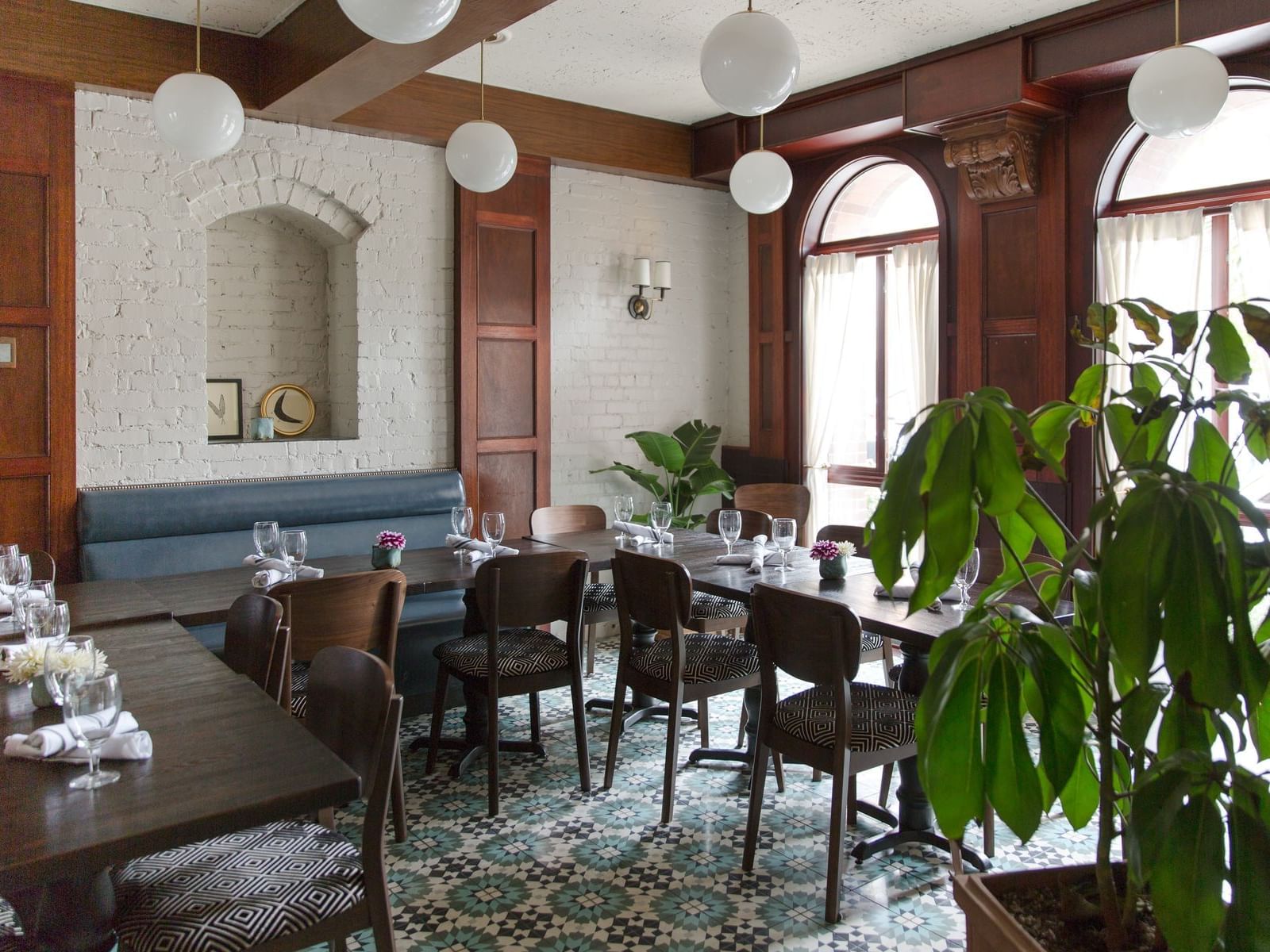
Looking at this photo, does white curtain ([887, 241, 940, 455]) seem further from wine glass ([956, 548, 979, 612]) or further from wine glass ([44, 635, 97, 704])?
wine glass ([44, 635, 97, 704])

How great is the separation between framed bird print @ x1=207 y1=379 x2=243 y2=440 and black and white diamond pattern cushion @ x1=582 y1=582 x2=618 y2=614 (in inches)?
83.1

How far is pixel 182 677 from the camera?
2539mm

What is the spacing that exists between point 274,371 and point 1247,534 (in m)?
4.88

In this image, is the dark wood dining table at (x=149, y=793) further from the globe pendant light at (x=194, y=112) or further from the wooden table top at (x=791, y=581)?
the globe pendant light at (x=194, y=112)

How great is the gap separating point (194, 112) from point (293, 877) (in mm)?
2561

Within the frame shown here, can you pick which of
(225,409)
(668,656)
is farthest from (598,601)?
(225,409)

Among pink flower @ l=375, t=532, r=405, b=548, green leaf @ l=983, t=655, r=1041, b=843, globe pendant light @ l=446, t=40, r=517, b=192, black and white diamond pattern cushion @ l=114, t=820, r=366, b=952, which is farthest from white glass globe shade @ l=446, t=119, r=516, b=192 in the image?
green leaf @ l=983, t=655, r=1041, b=843

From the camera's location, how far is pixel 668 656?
154 inches

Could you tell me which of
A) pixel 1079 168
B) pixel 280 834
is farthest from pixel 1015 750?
pixel 1079 168

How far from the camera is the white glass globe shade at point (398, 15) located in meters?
2.51

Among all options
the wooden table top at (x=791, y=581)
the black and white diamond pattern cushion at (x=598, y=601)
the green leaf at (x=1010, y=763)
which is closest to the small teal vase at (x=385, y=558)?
the wooden table top at (x=791, y=581)

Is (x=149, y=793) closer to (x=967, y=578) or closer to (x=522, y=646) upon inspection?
(x=522, y=646)

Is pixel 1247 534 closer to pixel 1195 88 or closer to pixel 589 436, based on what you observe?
pixel 1195 88

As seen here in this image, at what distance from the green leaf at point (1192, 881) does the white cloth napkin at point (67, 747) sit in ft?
5.64
